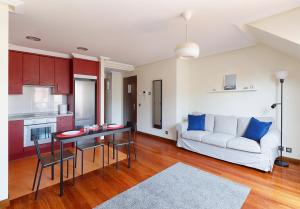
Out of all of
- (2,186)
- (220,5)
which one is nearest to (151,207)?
(2,186)

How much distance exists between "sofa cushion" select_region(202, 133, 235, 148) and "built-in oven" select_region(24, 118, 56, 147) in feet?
11.3

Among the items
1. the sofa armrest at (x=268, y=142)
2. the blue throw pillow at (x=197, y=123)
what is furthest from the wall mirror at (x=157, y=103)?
the sofa armrest at (x=268, y=142)

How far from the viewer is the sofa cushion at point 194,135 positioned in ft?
11.3

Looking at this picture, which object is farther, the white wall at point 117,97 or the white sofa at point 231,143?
the white wall at point 117,97

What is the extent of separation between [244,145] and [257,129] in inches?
17.8

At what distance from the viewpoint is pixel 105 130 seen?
260 centimetres

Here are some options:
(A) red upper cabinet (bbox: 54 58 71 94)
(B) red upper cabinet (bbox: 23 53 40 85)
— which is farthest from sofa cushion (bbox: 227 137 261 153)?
(B) red upper cabinet (bbox: 23 53 40 85)

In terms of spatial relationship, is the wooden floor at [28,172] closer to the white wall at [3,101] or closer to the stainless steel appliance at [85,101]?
the white wall at [3,101]

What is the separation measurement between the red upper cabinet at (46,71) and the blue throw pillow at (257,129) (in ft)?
14.9

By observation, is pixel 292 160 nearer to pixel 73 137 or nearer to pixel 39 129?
pixel 73 137

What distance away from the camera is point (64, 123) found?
3824 mm

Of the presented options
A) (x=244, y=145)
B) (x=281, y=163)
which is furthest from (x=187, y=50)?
(x=281, y=163)

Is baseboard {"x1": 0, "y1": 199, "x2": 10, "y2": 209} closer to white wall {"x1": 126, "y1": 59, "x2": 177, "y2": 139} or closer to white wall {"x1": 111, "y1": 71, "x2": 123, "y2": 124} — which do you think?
white wall {"x1": 126, "y1": 59, "x2": 177, "y2": 139}

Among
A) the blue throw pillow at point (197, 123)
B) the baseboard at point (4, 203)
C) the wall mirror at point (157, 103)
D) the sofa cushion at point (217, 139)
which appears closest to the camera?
the baseboard at point (4, 203)
